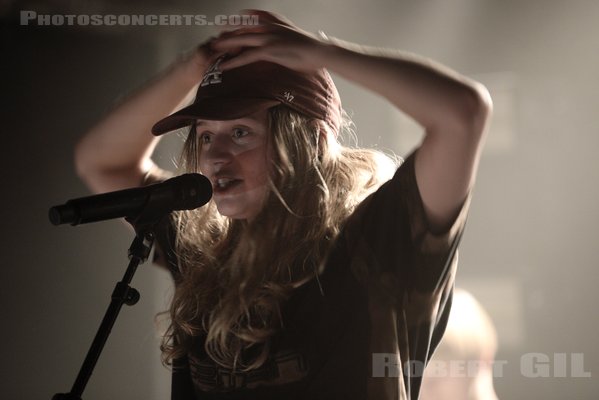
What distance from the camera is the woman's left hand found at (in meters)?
1.37

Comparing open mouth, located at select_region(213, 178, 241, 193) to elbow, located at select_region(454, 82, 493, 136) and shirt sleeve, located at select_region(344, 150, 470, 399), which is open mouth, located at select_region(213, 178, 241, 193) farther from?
elbow, located at select_region(454, 82, 493, 136)

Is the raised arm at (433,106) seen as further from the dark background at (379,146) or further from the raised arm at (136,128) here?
the raised arm at (136,128)

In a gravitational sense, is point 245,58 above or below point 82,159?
above

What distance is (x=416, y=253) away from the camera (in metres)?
1.31

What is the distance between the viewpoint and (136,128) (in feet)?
5.15

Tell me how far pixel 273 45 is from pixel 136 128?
0.38 meters

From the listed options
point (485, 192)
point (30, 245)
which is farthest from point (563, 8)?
point (30, 245)

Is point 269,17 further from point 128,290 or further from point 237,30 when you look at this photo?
point 128,290

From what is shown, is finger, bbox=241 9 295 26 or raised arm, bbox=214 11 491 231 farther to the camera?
finger, bbox=241 9 295 26

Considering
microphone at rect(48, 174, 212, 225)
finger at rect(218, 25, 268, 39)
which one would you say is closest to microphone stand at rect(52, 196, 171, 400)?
microphone at rect(48, 174, 212, 225)

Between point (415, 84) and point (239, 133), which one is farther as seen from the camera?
point (239, 133)

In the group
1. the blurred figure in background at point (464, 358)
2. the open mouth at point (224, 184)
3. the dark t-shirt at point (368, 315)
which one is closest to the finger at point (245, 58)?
the open mouth at point (224, 184)

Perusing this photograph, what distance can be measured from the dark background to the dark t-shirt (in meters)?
0.16

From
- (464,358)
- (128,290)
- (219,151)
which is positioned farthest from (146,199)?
(464,358)
